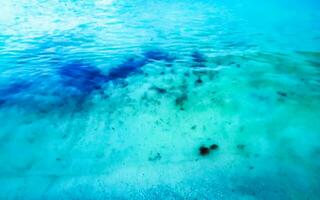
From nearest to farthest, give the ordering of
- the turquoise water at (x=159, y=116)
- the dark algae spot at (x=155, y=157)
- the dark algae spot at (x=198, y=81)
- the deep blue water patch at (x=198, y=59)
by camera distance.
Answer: the turquoise water at (x=159, y=116) < the dark algae spot at (x=155, y=157) < the dark algae spot at (x=198, y=81) < the deep blue water patch at (x=198, y=59)

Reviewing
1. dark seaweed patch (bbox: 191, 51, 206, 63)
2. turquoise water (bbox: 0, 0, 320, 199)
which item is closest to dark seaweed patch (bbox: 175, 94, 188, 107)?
turquoise water (bbox: 0, 0, 320, 199)

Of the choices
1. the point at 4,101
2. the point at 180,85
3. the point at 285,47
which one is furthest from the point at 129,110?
the point at 285,47

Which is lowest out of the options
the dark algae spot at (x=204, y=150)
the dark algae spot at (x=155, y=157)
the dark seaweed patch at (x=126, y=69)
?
the dark algae spot at (x=155, y=157)

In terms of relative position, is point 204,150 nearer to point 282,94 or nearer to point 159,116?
point 159,116

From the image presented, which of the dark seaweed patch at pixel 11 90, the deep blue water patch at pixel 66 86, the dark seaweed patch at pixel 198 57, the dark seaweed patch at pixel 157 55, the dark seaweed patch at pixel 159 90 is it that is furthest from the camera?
the dark seaweed patch at pixel 157 55

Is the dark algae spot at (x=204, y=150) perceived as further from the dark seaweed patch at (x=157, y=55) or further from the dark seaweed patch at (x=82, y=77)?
the dark seaweed patch at (x=157, y=55)

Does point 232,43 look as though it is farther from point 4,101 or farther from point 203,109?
point 4,101

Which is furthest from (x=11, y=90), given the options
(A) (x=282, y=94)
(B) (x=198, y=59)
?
(A) (x=282, y=94)

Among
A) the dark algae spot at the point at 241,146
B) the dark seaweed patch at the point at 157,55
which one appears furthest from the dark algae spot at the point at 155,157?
the dark seaweed patch at the point at 157,55
